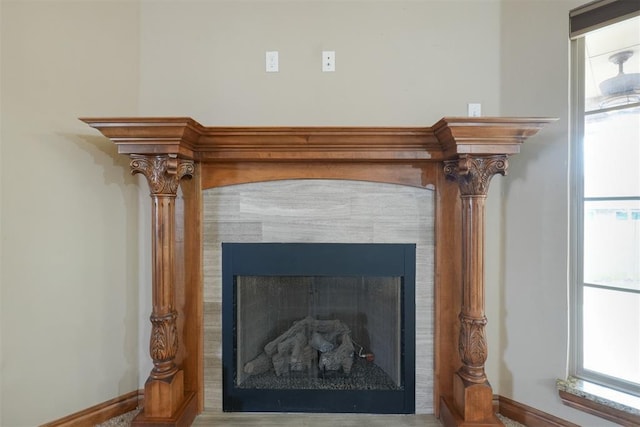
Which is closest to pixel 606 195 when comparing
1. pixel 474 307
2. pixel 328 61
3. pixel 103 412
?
pixel 474 307

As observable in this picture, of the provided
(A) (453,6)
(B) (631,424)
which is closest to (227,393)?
(B) (631,424)

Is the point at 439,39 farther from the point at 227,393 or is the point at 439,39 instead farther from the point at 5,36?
the point at 227,393

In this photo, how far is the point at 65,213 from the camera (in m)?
1.49

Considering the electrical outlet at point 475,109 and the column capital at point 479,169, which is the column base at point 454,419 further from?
the electrical outlet at point 475,109

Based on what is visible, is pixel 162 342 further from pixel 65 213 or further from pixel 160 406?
pixel 65 213

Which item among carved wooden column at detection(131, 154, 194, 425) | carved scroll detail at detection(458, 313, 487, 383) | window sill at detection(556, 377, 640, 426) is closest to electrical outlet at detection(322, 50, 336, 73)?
carved wooden column at detection(131, 154, 194, 425)

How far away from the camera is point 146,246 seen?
171cm

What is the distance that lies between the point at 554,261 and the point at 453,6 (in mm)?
1430

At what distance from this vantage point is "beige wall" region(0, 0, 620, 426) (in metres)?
1.43

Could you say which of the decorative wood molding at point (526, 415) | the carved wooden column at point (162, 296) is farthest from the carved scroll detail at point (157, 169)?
the decorative wood molding at point (526, 415)

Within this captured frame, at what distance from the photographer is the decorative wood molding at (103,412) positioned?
1497 millimetres

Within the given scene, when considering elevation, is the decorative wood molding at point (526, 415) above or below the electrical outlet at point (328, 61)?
below

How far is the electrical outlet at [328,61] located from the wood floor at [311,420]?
183 cm

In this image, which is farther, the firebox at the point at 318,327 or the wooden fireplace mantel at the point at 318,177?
the firebox at the point at 318,327
